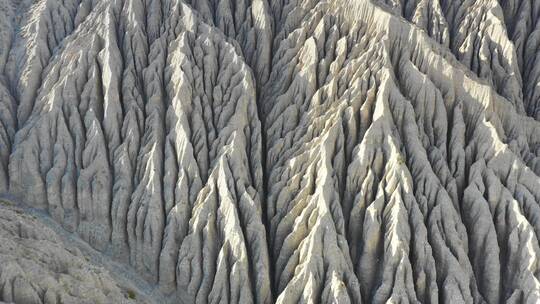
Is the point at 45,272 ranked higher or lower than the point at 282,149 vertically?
lower

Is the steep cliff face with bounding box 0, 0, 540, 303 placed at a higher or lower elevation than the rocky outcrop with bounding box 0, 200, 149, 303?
higher

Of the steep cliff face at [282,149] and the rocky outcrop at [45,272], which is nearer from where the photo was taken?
the rocky outcrop at [45,272]

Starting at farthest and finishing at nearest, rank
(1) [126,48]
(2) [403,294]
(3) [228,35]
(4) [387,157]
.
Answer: (3) [228,35]
(1) [126,48]
(4) [387,157]
(2) [403,294]

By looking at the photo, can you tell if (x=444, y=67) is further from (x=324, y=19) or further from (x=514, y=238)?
(x=514, y=238)

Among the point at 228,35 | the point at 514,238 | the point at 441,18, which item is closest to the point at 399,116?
the point at 514,238

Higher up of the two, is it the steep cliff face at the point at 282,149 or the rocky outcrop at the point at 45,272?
the steep cliff face at the point at 282,149

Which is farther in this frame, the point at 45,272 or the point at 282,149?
the point at 282,149

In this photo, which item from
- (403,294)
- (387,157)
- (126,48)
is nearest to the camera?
(403,294)

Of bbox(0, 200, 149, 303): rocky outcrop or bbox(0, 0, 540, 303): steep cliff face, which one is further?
bbox(0, 0, 540, 303): steep cliff face
